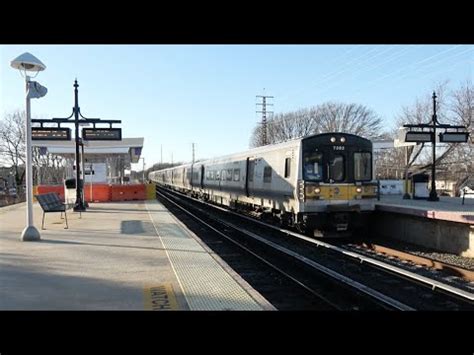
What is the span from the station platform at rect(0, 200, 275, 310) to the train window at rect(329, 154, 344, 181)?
4798mm

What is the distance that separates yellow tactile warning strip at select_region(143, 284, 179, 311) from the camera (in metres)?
5.65

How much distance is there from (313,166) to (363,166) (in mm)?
1687

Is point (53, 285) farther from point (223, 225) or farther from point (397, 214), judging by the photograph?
point (223, 225)

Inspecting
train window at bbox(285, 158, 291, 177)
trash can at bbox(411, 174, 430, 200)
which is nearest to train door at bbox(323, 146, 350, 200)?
train window at bbox(285, 158, 291, 177)

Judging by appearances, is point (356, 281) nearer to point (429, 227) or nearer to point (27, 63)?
point (429, 227)

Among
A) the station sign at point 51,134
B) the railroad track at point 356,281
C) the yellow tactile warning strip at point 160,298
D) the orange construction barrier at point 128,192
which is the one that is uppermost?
the station sign at point 51,134

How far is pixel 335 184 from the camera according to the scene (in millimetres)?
14500

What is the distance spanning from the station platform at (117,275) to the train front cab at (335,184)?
3.84 m

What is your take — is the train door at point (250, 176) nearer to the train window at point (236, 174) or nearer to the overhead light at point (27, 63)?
the train window at point (236, 174)

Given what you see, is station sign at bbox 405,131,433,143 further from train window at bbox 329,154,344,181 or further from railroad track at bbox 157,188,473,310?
railroad track at bbox 157,188,473,310

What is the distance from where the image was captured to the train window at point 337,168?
14.6 m

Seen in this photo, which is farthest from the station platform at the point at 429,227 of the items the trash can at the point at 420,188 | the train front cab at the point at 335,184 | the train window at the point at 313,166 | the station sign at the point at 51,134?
the station sign at the point at 51,134
